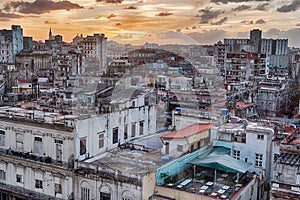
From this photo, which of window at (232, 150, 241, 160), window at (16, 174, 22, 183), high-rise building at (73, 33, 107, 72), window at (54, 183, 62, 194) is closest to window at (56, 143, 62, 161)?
window at (54, 183, 62, 194)

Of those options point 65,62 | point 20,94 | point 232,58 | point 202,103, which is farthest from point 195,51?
point 20,94

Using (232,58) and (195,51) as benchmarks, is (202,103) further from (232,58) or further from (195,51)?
(195,51)

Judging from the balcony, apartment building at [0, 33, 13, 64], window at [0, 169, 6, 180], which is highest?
apartment building at [0, 33, 13, 64]

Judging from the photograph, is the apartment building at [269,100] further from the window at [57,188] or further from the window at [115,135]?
the window at [57,188]

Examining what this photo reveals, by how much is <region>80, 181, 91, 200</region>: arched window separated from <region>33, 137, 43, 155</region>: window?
2.23 m

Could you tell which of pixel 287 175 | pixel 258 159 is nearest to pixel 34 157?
pixel 258 159

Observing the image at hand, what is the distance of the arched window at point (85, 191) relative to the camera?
480 inches

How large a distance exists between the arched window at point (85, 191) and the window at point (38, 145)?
7.31 ft

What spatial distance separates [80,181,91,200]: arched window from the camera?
12.2 meters

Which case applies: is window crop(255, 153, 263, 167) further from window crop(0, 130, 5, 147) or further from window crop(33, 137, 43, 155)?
window crop(0, 130, 5, 147)

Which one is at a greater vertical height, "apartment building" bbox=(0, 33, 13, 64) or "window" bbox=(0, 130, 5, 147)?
"apartment building" bbox=(0, 33, 13, 64)

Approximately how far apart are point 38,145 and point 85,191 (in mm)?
2634

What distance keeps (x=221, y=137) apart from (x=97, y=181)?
5.05m

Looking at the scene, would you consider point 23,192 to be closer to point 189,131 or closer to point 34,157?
point 34,157
